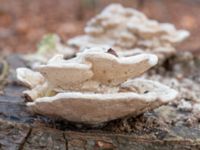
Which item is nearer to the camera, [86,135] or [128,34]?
[86,135]

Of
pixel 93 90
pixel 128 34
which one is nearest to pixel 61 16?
pixel 128 34

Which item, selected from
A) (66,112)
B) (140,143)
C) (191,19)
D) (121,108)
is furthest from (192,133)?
(191,19)

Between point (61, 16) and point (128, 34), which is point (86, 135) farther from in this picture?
point (61, 16)

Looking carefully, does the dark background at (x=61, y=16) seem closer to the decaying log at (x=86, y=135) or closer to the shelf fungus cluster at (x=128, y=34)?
the shelf fungus cluster at (x=128, y=34)

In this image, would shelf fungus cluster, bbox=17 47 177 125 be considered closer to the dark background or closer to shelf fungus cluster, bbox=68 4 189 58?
shelf fungus cluster, bbox=68 4 189 58

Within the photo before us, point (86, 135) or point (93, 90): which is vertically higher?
point (93, 90)

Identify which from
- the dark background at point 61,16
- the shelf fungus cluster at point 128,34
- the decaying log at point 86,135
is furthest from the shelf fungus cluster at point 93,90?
the dark background at point 61,16
